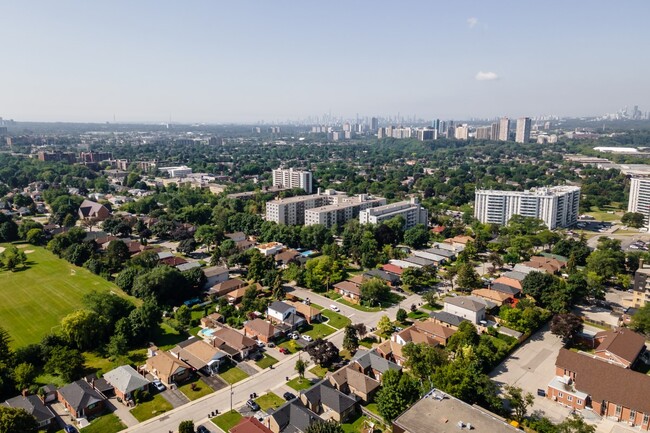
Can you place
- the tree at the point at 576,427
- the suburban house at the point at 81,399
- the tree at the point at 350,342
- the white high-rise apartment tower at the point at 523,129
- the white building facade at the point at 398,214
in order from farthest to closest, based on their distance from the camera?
the white high-rise apartment tower at the point at 523,129, the white building facade at the point at 398,214, the tree at the point at 350,342, the suburban house at the point at 81,399, the tree at the point at 576,427

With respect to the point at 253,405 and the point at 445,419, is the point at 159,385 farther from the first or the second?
the point at 445,419

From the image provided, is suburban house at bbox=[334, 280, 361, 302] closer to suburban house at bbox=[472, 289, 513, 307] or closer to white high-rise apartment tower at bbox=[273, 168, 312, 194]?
suburban house at bbox=[472, 289, 513, 307]

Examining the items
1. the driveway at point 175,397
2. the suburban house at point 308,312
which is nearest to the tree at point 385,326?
the suburban house at point 308,312

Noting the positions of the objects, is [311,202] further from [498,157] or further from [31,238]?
[498,157]

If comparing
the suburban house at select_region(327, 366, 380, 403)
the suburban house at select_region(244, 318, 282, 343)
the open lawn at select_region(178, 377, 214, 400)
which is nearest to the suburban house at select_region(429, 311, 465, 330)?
the suburban house at select_region(327, 366, 380, 403)

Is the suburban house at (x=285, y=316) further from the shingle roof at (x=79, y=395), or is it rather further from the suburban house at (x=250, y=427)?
the shingle roof at (x=79, y=395)

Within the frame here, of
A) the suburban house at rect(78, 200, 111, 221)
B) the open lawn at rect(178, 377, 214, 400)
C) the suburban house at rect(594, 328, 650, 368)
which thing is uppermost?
the suburban house at rect(78, 200, 111, 221)
